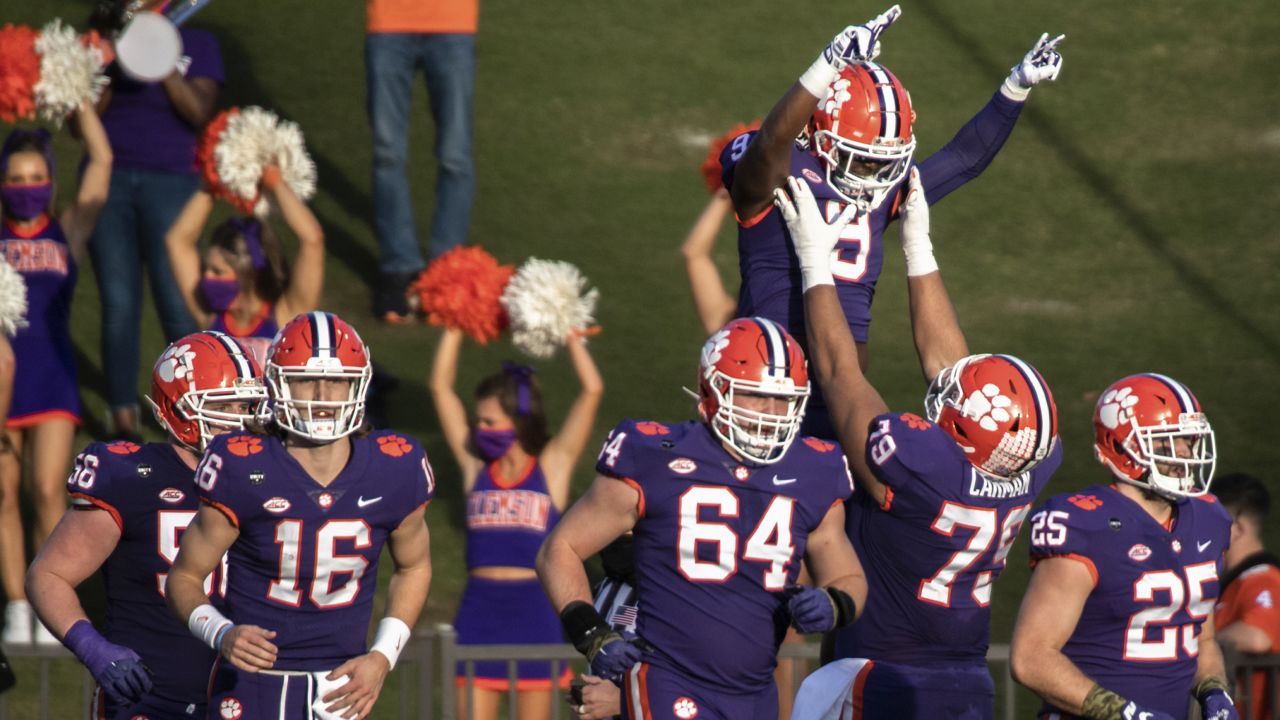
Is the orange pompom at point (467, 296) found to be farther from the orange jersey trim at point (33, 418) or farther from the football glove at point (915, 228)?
the football glove at point (915, 228)

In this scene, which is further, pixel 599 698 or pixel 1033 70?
pixel 1033 70

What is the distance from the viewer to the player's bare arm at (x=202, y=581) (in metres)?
5.70

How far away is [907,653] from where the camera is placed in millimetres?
6160

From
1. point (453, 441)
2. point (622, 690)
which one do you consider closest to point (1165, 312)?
point (453, 441)

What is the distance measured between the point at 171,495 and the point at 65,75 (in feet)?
17.4

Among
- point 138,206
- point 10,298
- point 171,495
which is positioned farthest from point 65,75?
point 171,495

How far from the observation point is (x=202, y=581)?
589 cm

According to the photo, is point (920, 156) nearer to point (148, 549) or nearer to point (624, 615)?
point (624, 615)

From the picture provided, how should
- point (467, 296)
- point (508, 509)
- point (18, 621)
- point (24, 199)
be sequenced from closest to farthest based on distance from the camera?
1. point (508, 509)
2. point (18, 621)
3. point (467, 296)
4. point (24, 199)

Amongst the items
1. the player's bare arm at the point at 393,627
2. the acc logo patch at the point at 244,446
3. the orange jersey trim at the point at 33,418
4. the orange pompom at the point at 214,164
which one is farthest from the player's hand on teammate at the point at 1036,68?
the orange jersey trim at the point at 33,418

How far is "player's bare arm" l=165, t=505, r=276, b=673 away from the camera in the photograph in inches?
224

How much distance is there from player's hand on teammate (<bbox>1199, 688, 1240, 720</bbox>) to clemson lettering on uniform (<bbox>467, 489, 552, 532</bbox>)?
11.3 ft

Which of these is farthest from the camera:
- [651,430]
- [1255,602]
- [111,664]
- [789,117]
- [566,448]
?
[566,448]

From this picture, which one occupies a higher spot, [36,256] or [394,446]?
[36,256]
